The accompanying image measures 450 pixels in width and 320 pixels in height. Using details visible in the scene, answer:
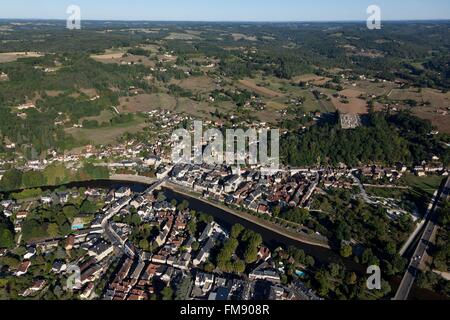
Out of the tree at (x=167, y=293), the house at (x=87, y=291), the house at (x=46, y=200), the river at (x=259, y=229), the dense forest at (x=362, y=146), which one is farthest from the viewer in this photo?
the dense forest at (x=362, y=146)

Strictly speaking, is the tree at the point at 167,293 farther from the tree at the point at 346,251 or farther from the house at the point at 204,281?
the tree at the point at 346,251

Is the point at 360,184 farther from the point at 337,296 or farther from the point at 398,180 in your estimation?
the point at 337,296

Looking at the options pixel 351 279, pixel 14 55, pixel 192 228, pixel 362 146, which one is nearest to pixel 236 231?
pixel 192 228

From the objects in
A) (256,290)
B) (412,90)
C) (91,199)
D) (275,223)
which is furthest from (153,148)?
(412,90)

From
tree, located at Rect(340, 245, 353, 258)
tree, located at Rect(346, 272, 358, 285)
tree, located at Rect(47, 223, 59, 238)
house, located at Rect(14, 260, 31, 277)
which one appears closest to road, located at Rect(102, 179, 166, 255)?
tree, located at Rect(47, 223, 59, 238)

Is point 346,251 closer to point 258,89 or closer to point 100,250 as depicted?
point 100,250

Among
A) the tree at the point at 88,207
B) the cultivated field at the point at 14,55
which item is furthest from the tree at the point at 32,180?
the cultivated field at the point at 14,55

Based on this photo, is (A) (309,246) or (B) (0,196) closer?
(A) (309,246)
